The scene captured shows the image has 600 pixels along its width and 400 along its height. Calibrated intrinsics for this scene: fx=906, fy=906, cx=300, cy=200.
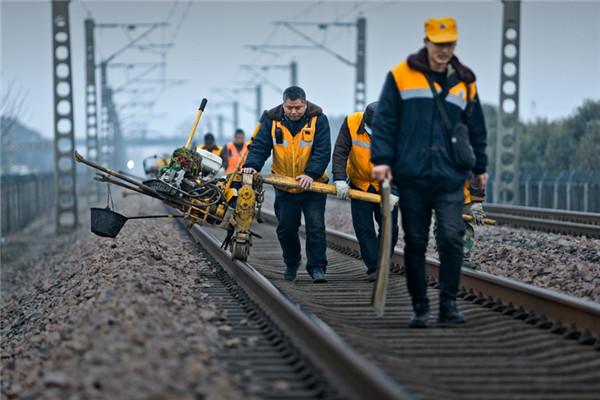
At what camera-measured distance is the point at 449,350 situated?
5.48 meters

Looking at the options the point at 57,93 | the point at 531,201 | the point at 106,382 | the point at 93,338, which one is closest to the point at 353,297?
the point at 93,338

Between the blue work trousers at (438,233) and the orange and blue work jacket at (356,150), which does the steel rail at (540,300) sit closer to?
the blue work trousers at (438,233)

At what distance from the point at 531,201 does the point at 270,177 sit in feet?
65.6

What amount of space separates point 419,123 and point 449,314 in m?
1.36

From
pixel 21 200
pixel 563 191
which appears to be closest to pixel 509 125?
pixel 563 191

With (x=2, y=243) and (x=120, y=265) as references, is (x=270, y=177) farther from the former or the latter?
(x=2, y=243)

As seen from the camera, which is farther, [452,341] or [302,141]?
[302,141]

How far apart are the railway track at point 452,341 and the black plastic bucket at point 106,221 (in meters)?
1.40

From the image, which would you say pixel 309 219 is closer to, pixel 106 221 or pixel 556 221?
pixel 106 221

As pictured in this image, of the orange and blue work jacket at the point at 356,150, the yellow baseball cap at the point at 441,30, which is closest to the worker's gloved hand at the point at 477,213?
the orange and blue work jacket at the point at 356,150

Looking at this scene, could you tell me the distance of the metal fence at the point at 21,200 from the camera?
25.8 metres

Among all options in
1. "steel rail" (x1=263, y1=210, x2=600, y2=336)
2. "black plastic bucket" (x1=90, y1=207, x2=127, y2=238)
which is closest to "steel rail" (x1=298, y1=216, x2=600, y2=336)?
"steel rail" (x1=263, y1=210, x2=600, y2=336)

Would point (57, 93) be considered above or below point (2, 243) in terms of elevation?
above

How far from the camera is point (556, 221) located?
621 inches
